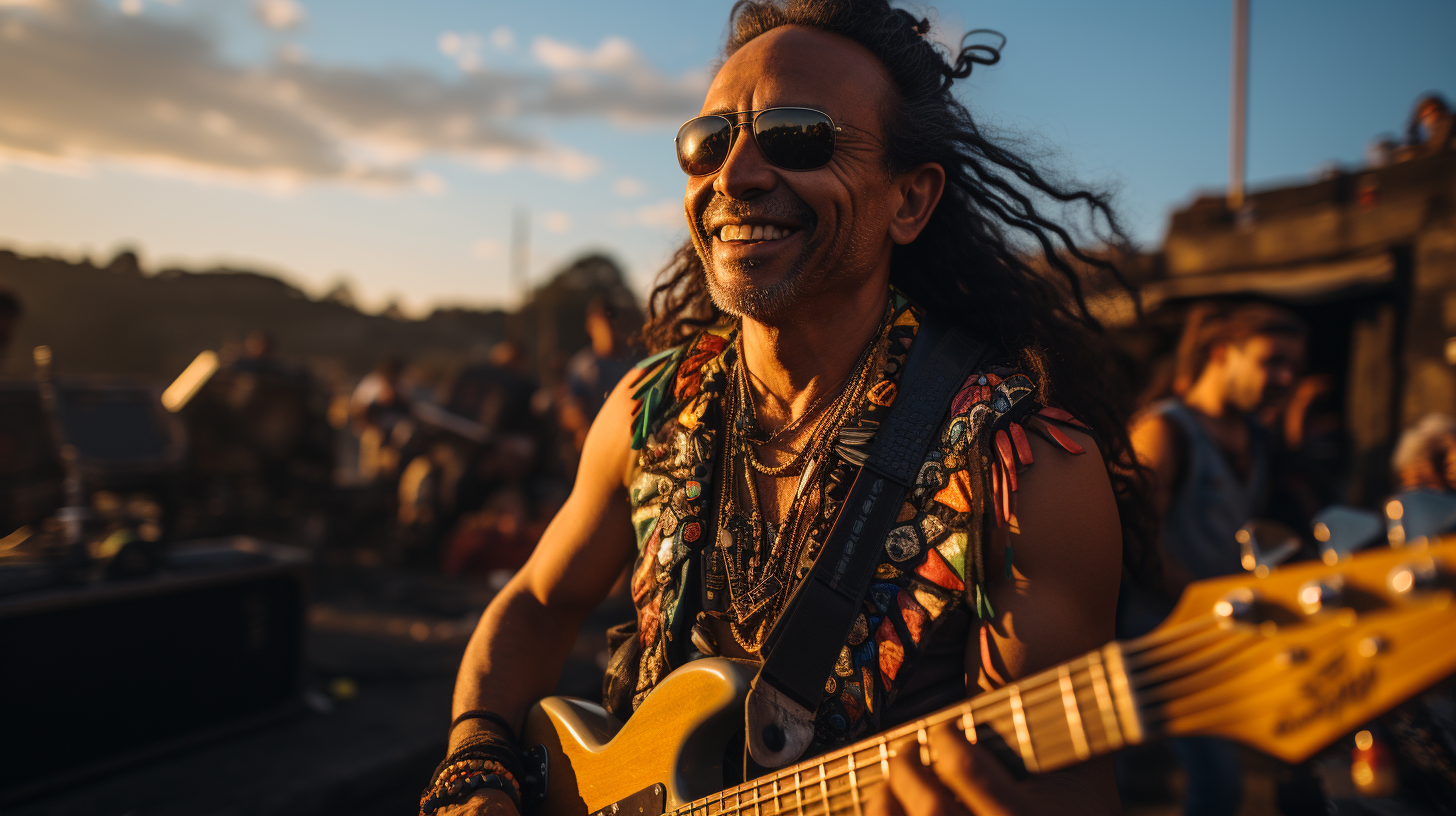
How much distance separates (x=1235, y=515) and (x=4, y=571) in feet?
16.8

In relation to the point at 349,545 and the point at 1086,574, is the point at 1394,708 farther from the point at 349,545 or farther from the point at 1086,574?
the point at 349,545

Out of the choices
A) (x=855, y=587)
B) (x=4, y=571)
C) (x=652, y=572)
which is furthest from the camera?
(x=4, y=571)

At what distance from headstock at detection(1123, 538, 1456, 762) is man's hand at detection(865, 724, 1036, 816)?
8.7 inches

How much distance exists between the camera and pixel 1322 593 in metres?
0.92

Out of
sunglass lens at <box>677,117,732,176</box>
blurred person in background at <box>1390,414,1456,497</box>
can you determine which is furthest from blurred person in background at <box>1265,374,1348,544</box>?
sunglass lens at <box>677,117,732,176</box>

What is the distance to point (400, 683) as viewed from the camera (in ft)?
16.2

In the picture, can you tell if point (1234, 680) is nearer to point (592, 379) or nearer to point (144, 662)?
point (144, 662)

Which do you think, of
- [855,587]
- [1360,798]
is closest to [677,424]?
[855,587]

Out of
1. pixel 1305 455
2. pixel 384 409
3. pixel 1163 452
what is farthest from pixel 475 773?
pixel 384 409

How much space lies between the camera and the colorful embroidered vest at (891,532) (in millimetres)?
1411

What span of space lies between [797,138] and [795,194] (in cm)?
11

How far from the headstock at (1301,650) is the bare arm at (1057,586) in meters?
0.29

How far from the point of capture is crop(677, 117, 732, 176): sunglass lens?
1.71m

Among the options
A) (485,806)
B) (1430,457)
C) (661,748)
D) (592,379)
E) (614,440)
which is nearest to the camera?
(661,748)
